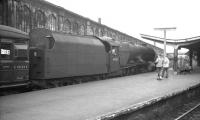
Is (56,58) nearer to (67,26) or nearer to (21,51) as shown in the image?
(21,51)

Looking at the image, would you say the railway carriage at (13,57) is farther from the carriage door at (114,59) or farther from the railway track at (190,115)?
the carriage door at (114,59)

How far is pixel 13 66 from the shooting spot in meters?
9.63

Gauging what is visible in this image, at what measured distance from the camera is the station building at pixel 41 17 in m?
15.7

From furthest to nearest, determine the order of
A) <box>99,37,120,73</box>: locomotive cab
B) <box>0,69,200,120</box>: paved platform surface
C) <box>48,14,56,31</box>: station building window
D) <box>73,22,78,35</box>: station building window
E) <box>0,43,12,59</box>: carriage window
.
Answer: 1. <box>73,22,78,35</box>: station building window
2. <box>48,14,56,31</box>: station building window
3. <box>99,37,120,73</box>: locomotive cab
4. <box>0,43,12,59</box>: carriage window
5. <box>0,69,200,120</box>: paved platform surface

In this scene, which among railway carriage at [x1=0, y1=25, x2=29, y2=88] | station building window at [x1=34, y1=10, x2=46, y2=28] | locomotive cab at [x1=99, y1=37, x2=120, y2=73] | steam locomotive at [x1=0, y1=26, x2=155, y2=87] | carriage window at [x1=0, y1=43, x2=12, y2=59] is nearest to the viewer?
railway carriage at [x1=0, y1=25, x2=29, y2=88]

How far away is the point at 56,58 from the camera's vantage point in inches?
475

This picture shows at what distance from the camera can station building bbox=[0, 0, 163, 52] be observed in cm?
1566

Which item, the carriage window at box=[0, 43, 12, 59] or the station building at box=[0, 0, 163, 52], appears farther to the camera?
the station building at box=[0, 0, 163, 52]

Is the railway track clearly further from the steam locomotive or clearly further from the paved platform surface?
the steam locomotive

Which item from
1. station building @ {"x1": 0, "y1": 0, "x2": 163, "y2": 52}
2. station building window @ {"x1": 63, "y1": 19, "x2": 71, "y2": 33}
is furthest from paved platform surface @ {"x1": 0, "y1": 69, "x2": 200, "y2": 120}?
station building window @ {"x1": 63, "y1": 19, "x2": 71, "y2": 33}

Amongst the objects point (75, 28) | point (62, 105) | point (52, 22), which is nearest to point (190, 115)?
point (62, 105)

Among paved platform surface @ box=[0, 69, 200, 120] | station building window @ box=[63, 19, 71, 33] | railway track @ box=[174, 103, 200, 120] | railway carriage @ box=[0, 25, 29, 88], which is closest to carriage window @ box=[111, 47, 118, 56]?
station building window @ box=[63, 19, 71, 33]

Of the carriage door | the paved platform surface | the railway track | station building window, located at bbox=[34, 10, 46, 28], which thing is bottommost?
the railway track

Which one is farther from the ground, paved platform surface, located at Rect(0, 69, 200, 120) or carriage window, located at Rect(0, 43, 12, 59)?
carriage window, located at Rect(0, 43, 12, 59)
